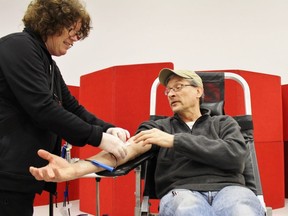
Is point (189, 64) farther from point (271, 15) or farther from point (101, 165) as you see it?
point (101, 165)

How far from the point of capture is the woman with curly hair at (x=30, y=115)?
1.20m

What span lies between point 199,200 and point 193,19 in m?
4.18

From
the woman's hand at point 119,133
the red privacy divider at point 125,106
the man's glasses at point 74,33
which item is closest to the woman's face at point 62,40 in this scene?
the man's glasses at point 74,33

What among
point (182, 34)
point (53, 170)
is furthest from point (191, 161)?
point (182, 34)

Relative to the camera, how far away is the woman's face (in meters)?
1.40

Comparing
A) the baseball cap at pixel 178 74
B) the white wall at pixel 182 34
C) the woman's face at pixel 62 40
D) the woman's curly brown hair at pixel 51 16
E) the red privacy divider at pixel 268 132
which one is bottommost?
the red privacy divider at pixel 268 132

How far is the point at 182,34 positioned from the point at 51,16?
13.0ft

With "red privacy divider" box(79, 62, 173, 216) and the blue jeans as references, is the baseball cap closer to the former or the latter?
the blue jeans

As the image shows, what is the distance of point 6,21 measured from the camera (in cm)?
503

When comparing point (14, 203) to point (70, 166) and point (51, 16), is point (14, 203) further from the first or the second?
point (51, 16)

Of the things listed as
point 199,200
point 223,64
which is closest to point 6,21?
point 223,64

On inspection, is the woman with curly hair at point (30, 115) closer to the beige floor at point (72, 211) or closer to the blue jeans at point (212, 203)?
the blue jeans at point (212, 203)

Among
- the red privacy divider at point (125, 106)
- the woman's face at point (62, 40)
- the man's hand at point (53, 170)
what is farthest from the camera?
the red privacy divider at point (125, 106)

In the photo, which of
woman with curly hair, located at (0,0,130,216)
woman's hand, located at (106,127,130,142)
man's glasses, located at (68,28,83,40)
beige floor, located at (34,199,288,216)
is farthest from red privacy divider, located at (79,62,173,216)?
woman with curly hair, located at (0,0,130,216)
